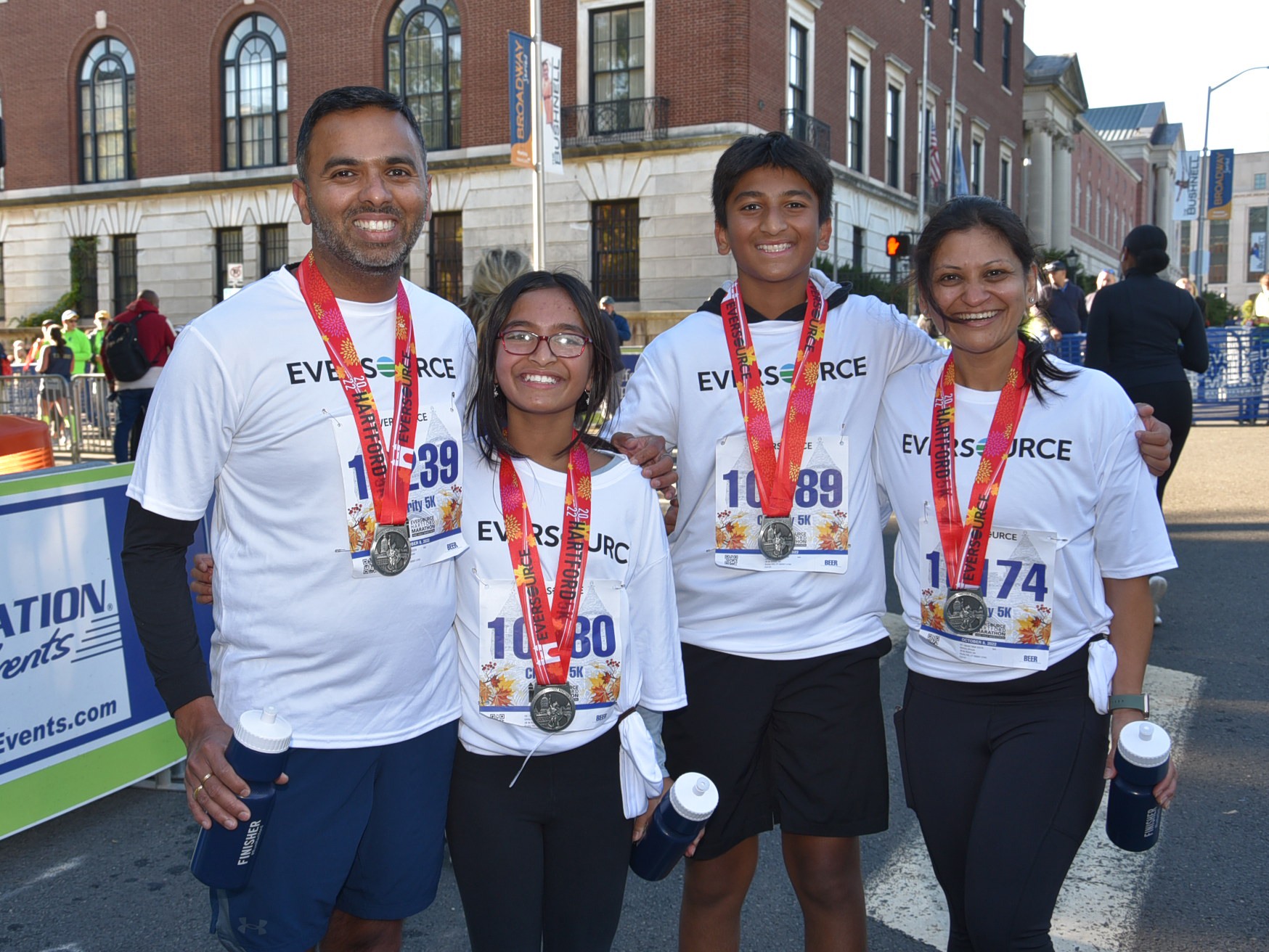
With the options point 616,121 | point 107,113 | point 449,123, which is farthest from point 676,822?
point 107,113

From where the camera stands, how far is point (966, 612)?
259 cm

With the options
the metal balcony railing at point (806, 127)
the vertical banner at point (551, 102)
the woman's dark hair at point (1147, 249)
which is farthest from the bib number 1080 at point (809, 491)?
the metal balcony railing at point (806, 127)

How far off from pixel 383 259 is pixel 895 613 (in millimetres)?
5332

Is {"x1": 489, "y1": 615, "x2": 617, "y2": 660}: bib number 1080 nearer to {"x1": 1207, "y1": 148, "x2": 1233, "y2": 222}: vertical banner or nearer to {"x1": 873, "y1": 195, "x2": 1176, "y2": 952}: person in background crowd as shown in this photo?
{"x1": 873, "y1": 195, "x2": 1176, "y2": 952}: person in background crowd

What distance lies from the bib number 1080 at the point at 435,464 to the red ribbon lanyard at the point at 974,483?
3.77ft

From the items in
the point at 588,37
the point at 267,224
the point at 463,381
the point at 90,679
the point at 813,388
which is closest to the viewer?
the point at 463,381

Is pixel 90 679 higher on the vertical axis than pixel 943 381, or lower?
lower

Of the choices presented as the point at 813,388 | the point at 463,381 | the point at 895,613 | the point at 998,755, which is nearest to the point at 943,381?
the point at 813,388

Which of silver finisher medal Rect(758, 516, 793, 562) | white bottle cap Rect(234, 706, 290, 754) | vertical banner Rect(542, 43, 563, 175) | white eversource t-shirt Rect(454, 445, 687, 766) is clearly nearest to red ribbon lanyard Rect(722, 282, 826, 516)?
silver finisher medal Rect(758, 516, 793, 562)

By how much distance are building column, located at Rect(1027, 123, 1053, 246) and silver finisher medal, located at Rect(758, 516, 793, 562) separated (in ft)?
164

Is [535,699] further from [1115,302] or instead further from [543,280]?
[1115,302]

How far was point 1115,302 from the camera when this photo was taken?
7.09 m

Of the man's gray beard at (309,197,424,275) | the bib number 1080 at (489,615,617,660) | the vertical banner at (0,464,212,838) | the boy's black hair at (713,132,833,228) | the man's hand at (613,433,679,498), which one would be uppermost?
the boy's black hair at (713,132,833,228)

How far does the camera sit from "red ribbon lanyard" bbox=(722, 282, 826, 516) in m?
2.79
